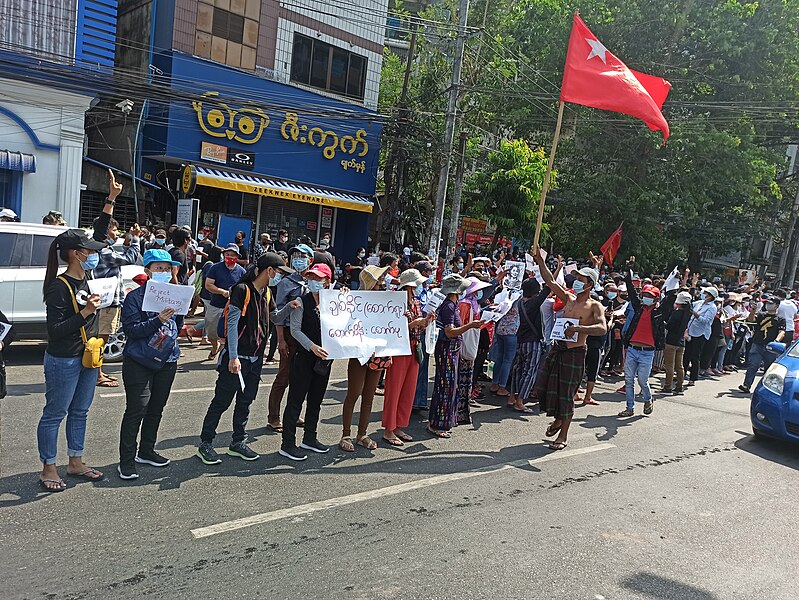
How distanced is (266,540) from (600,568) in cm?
225

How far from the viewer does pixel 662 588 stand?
3.98 meters

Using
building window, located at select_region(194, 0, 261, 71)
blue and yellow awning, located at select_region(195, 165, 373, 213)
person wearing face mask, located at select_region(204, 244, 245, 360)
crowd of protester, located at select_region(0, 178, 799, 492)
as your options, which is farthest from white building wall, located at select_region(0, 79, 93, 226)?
person wearing face mask, located at select_region(204, 244, 245, 360)

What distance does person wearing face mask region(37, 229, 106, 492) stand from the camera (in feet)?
14.3

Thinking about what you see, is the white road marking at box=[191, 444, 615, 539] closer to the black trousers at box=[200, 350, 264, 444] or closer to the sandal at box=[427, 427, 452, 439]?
the sandal at box=[427, 427, 452, 439]

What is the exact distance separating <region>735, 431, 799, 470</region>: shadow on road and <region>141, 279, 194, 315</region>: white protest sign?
6.82m

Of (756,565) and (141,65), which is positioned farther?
(141,65)

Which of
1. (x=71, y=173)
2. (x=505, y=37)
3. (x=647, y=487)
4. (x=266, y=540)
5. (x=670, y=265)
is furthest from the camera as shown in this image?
(x=670, y=265)

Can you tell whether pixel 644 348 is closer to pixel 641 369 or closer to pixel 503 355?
pixel 641 369

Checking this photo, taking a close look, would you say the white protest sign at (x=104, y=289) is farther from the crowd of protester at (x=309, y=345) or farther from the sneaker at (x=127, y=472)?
the sneaker at (x=127, y=472)

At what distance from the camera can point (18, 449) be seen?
5340mm

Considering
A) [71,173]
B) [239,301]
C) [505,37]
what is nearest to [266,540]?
[239,301]

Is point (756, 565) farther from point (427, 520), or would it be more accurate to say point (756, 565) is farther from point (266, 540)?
point (266, 540)

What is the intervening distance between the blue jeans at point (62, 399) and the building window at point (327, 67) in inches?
708

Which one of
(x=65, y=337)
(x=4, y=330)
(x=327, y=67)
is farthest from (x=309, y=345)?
(x=327, y=67)
